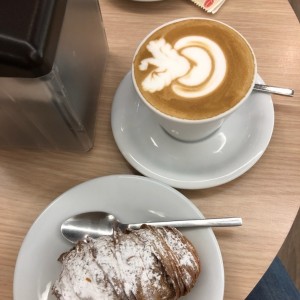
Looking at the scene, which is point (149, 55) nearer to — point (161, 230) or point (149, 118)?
point (149, 118)

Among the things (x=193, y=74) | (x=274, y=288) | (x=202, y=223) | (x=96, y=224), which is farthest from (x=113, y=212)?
(x=274, y=288)

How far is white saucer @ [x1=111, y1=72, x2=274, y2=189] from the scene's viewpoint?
0.64 m

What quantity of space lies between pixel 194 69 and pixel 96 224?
0.29m

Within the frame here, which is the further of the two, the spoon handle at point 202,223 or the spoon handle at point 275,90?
the spoon handle at point 275,90

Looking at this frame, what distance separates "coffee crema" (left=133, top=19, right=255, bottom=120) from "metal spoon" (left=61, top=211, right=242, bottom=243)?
0.16m

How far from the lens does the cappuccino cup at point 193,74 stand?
23.0 inches

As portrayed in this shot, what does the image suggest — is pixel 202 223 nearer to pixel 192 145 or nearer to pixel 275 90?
pixel 192 145

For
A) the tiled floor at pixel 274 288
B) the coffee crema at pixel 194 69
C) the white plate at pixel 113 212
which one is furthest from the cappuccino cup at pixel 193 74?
the tiled floor at pixel 274 288

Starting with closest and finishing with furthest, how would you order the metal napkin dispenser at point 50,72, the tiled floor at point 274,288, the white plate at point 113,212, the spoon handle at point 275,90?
1. the metal napkin dispenser at point 50,72
2. the white plate at point 113,212
3. the spoon handle at point 275,90
4. the tiled floor at point 274,288

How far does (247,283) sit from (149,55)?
38 cm

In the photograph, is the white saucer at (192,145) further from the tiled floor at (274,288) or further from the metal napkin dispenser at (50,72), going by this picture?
the tiled floor at (274,288)

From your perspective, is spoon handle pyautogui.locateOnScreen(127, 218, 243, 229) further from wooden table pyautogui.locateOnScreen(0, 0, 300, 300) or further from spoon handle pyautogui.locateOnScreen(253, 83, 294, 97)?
spoon handle pyautogui.locateOnScreen(253, 83, 294, 97)

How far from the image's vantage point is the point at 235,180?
0.66 meters

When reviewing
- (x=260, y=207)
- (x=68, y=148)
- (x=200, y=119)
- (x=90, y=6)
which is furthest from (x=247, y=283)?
(x=90, y=6)
